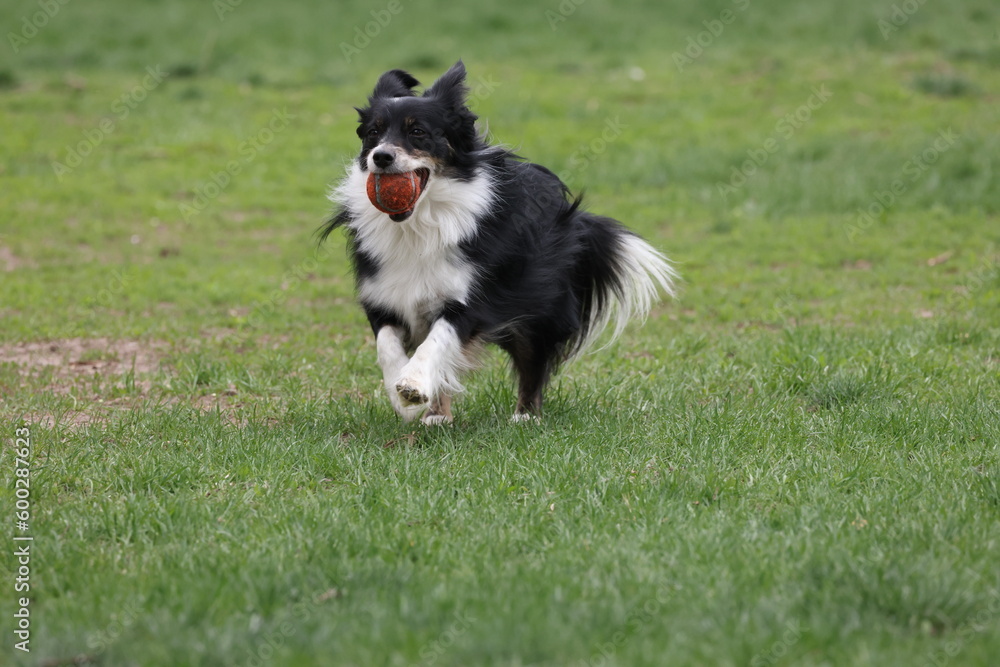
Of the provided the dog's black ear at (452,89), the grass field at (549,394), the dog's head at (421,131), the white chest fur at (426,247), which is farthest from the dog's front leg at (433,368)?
the dog's black ear at (452,89)

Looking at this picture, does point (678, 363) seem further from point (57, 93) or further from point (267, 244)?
point (57, 93)

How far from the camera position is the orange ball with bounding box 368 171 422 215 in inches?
195

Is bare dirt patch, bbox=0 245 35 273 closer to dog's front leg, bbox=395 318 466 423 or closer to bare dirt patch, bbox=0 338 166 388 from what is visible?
bare dirt patch, bbox=0 338 166 388

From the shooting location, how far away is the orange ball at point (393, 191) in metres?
4.95

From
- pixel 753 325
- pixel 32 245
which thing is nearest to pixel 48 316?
pixel 32 245

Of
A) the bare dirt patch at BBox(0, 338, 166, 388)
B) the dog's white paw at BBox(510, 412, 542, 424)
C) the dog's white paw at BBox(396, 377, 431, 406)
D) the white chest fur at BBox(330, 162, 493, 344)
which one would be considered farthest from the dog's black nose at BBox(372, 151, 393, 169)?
the bare dirt patch at BBox(0, 338, 166, 388)

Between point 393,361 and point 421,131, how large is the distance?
1.10m

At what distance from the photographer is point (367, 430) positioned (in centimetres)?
533

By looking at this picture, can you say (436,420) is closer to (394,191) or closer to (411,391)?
(411,391)

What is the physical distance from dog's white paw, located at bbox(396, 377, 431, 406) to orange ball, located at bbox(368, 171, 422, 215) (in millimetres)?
813

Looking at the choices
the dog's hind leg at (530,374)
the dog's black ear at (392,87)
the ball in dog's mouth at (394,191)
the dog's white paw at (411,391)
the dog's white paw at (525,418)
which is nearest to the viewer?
the dog's white paw at (411,391)

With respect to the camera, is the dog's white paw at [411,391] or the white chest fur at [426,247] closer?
the dog's white paw at [411,391]

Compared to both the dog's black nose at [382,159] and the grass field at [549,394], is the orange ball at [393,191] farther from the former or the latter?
the grass field at [549,394]

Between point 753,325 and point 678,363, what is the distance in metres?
1.29
